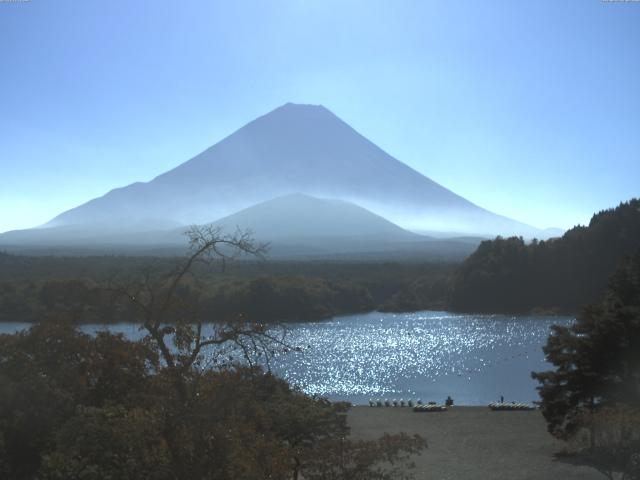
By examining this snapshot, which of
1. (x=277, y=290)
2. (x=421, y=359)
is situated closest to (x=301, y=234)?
(x=277, y=290)

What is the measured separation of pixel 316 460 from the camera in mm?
6508

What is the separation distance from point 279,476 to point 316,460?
127 centimetres

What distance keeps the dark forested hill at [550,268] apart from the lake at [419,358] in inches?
131

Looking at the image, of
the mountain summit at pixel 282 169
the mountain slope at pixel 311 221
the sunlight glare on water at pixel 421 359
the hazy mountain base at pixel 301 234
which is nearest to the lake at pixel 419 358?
the sunlight glare on water at pixel 421 359

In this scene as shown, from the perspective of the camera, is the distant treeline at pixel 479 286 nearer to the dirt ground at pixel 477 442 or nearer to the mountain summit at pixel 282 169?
the dirt ground at pixel 477 442

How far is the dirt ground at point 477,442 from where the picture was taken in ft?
39.1

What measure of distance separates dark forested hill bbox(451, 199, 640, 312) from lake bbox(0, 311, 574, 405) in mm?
3315

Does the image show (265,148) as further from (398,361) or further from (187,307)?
(187,307)

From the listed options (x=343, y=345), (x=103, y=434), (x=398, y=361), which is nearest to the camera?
(x=103, y=434)

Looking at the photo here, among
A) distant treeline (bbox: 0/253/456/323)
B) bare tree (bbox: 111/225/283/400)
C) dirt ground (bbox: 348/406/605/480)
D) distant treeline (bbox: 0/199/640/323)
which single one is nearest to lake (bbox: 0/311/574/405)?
distant treeline (bbox: 0/253/456/323)

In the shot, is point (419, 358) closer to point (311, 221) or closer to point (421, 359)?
point (421, 359)

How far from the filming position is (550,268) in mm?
45688

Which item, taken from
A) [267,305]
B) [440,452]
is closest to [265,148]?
[267,305]

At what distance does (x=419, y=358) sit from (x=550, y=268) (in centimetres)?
2002
